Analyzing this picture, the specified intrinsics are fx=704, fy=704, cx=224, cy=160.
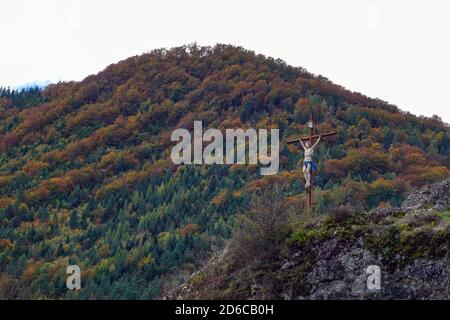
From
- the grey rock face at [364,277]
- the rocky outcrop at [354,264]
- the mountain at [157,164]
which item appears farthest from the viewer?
the mountain at [157,164]

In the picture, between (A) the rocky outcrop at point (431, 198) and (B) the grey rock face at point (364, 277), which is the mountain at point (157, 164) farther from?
(B) the grey rock face at point (364, 277)

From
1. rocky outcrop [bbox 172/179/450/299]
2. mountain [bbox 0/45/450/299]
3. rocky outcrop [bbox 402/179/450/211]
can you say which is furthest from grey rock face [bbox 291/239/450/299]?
mountain [bbox 0/45/450/299]

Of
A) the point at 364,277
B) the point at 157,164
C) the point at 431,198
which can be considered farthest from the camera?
the point at 157,164

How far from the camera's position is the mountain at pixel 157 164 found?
56.0 meters

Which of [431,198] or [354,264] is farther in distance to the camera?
[431,198]

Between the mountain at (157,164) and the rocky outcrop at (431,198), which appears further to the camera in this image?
the mountain at (157,164)

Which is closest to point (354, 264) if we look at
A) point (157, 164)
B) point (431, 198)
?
point (431, 198)

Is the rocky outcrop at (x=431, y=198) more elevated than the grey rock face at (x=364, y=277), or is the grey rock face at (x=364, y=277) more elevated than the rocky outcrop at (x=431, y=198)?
the rocky outcrop at (x=431, y=198)

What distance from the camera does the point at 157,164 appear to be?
8744 centimetres

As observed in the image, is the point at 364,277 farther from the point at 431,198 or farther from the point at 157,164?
the point at 157,164

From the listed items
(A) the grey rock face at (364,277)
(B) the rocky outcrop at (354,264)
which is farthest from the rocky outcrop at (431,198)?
(A) the grey rock face at (364,277)

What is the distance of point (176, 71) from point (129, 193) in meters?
38.4

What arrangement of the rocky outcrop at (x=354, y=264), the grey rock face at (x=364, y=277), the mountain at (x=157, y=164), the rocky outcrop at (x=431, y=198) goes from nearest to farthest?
the grey rock face at (x=364, y=277) → the rocky outcrop at (x=354, y=264) → the rocky outcrop at (x=431, y=198) → the mountain at (x=157, y=164)

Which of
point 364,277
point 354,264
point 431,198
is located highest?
point 431,198
